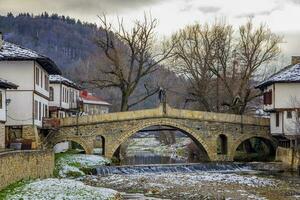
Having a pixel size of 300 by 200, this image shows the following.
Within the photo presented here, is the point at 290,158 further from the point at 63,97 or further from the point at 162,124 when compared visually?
the point at 63,97

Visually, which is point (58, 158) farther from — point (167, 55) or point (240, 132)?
point (167, 55)

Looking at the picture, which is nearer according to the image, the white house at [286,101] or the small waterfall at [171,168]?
the small waterfall at [171,168]

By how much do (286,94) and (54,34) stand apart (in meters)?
132

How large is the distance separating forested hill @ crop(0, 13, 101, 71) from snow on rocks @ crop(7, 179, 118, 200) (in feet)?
423

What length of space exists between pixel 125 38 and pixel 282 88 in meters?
16.8

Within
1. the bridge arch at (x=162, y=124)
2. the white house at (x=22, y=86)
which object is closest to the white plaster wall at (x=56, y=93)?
the bridge arch at (x=162, y=124)

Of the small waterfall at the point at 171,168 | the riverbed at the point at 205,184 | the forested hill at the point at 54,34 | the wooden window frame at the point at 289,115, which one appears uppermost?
the forested hill at the point at 54,34

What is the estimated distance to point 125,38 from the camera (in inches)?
2170

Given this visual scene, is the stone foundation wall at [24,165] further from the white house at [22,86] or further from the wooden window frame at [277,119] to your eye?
the wooden window frame at [277,119]

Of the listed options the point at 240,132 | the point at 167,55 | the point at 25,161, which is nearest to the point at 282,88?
the point at 240,132

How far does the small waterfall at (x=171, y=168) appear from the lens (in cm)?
3950

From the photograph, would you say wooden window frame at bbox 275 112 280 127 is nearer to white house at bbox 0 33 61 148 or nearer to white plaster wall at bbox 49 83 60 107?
white house at bbox 0 33 61 148

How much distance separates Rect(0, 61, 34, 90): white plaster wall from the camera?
123 ft

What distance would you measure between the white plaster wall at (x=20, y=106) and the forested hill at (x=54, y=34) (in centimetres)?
11542
